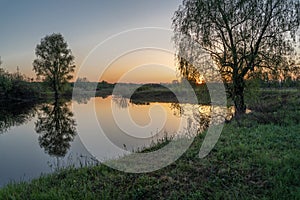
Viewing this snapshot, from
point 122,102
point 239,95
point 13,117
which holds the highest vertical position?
point 239,95

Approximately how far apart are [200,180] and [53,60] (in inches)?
2153

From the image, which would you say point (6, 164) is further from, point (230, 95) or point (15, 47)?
point (15, 47)

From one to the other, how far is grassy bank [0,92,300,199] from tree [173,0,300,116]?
7739 millimetres

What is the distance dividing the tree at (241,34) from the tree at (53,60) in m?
44.9

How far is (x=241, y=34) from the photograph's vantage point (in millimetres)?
14336

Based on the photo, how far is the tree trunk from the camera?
14.7 meters

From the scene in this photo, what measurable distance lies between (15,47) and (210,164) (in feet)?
117

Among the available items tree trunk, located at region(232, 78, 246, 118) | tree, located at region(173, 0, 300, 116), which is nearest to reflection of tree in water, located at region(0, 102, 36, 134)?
tree, located at region(173, 0, 300, 116)

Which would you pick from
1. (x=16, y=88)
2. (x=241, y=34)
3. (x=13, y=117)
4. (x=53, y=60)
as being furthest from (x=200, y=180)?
(x=16, y=88)

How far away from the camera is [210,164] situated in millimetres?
5863

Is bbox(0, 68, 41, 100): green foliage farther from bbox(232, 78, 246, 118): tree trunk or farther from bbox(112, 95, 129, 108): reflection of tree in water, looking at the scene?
bbox(232, 78, 246, 118): tree trunk

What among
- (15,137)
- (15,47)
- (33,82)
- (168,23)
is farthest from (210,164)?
(33,82)

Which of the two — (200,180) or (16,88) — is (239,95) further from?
(16,88)

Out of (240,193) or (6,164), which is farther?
(6,164)
